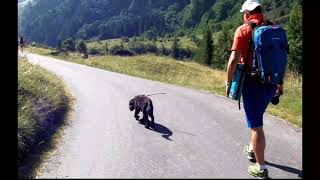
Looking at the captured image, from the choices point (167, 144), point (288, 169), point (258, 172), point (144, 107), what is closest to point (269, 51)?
point (258, 172)

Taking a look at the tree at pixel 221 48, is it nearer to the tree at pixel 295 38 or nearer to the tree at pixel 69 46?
the tree at pixel 69 46

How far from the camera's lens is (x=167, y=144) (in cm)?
859

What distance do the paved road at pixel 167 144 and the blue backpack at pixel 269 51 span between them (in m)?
1.38

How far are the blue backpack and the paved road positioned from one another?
1375mm

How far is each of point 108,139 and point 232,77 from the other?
311 centimetres

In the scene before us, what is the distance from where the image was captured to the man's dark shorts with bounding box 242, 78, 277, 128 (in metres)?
6.70

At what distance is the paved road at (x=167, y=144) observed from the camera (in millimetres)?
6863

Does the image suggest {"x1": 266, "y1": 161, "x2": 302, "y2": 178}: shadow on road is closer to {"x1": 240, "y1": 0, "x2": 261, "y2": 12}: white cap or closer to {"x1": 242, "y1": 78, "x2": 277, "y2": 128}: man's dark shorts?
{"x1": 242, "y1": 78, "x2": 277, "y2": 128}: man's dark shorts

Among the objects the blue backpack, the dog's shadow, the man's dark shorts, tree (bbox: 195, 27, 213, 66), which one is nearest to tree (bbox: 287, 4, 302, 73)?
tree (bbox: 195, 27, 213, 66)

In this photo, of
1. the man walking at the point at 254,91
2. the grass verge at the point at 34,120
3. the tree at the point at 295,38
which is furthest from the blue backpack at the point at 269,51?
the tree at the point at 295,38

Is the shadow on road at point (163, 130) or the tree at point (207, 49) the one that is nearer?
the shadow on road at point (163, 130)

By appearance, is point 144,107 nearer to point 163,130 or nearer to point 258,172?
point 163,130
